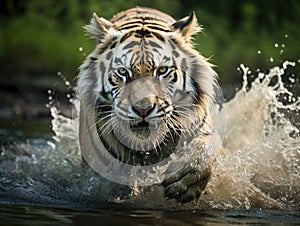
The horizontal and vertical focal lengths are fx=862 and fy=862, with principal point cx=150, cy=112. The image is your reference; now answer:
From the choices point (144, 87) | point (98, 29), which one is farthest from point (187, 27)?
point (144, 87)

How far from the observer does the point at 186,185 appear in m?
4.88

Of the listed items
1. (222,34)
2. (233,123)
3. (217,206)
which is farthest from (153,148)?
(222,34)

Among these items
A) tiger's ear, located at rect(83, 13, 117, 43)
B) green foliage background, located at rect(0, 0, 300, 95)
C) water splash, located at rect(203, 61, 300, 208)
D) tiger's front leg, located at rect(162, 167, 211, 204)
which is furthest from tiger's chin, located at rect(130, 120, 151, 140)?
green foliage background, located at rect(0, 0, 300, 95)

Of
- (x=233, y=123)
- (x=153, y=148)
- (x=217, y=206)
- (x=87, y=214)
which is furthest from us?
(x=233, y=123)

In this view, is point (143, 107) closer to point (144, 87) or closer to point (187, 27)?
point (144, 87)

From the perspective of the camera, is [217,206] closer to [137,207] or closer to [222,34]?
[137,207]

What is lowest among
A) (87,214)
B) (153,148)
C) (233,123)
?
(87,214)

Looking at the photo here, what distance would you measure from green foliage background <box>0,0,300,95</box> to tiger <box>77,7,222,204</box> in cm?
609

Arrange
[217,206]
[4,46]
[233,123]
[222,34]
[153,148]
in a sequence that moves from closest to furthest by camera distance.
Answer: [217,206], [153,148], [233,123], [4,46], [222,34]

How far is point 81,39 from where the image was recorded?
14.5 meters

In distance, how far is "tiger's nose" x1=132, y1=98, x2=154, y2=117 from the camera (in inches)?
186

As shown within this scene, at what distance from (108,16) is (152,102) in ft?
21.9

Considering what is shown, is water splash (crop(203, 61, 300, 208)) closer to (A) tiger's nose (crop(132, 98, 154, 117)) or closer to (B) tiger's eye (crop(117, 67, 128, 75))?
(A) tiger's nose (crop(132, 98, 154, 117))

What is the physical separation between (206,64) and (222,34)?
11245 millimetres
